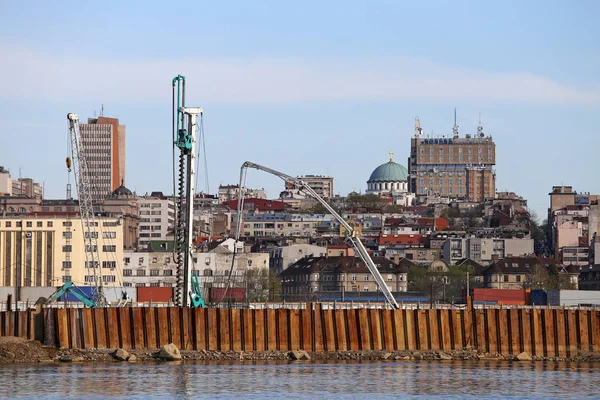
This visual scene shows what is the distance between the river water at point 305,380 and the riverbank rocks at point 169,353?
1303 millimetres

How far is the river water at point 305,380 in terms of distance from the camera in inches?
2625

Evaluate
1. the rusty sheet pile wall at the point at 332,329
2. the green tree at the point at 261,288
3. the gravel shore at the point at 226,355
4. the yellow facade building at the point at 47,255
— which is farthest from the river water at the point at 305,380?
the yellow facade building at the point at 47,255

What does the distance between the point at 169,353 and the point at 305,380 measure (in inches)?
486

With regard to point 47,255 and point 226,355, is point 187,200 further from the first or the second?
point 47,255

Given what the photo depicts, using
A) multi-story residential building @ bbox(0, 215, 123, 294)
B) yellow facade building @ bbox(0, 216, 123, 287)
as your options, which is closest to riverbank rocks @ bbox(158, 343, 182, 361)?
yellow facade building @ bbox(0, 216, 123, 287)

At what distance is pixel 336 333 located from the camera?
84.6 m

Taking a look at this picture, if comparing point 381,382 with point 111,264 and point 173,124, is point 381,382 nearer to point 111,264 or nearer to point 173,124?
point 173,124

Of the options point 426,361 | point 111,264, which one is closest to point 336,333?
point 426,361

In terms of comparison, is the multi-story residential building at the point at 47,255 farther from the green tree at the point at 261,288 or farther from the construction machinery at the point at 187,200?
the construction machinery at the point at 187,200

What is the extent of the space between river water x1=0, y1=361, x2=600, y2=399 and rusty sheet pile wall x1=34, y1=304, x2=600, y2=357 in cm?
285

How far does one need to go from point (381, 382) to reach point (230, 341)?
15.0 metres

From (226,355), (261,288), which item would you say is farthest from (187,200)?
(261,288)

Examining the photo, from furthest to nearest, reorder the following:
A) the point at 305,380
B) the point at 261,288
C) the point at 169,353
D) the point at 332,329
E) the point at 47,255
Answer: the point at 47,255 < the point at 261,288 < the point at 332,329 < the point at 169,353 < the point at 305,380

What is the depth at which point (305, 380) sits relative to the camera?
71812 millimetres
